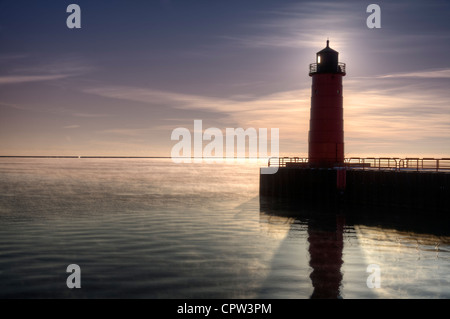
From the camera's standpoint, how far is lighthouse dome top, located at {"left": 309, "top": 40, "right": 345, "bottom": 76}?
134 ft

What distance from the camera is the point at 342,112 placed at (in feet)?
136

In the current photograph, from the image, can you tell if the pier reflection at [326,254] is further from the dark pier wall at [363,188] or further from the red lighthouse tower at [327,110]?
the red lighthouse tower at [327,110]

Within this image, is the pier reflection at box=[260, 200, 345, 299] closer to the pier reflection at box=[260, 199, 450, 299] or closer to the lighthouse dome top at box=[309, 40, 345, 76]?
the pier reflection at box=[260, 199, 450, 299]

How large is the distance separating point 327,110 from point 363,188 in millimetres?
7975

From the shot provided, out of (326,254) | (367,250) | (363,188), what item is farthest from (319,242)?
(363,188)

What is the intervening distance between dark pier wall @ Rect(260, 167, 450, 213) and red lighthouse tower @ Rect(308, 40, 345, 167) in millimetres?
2161

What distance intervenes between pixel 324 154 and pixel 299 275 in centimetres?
2674

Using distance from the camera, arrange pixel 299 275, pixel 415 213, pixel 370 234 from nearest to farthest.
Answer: pixel 299 275
pixel 370 234
pixel 415 213

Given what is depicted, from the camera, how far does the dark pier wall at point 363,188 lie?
104ft

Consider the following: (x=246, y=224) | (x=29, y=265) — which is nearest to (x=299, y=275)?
(x=29, y=265)

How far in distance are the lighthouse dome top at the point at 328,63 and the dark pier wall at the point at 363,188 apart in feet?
30.3

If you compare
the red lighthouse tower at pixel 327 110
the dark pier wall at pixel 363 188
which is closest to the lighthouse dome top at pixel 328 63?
the red lighthouse tower at pixel 327 110

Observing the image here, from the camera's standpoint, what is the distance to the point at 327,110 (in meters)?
40.8

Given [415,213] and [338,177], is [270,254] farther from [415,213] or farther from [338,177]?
[338,177]
